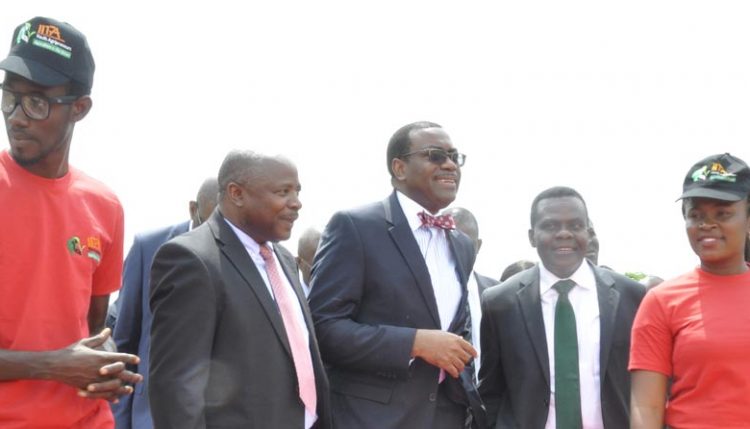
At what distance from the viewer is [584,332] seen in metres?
6.48

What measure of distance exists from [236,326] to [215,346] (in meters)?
0.14

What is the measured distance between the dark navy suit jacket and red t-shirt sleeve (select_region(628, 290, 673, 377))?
10.4 feet

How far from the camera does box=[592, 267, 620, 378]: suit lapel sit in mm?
6363

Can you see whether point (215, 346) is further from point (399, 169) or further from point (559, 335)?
point (559, 335)

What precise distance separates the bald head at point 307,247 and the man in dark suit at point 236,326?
194 inches

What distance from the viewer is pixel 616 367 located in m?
6.36

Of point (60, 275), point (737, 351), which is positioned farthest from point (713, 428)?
point (60, 275)

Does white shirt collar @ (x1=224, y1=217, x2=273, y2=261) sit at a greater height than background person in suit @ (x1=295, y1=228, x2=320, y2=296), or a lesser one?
greater

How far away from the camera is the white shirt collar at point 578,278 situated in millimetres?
6680

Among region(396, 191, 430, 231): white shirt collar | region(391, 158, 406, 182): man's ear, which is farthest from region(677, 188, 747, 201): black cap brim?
region(391, 158, 406, 182): man's ear

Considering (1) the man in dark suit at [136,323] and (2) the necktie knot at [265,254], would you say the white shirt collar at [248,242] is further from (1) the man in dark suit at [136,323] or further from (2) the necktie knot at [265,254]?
(1) the man in dark suit at [136,323]

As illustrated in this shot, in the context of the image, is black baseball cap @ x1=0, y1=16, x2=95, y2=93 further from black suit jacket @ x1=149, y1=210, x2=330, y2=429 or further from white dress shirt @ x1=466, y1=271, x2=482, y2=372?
white dress shirt @ x1=466, y1=271, x2=482, y2=372

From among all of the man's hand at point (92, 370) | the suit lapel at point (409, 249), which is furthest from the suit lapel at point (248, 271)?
the suit lapel at point (409, 249)

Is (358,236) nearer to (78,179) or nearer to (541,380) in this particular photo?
(541,380)
